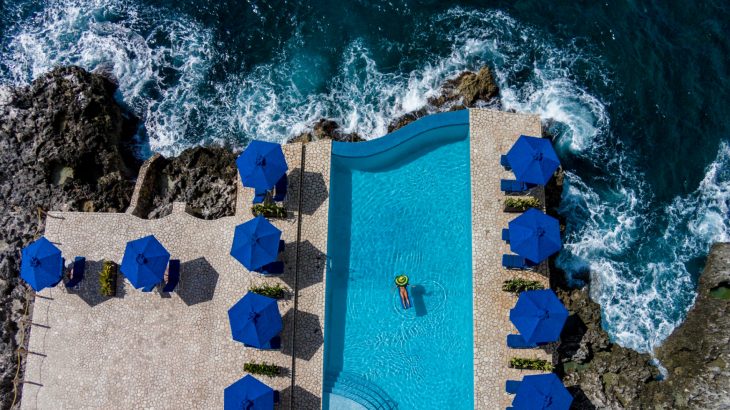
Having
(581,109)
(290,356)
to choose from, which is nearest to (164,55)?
(290,356)

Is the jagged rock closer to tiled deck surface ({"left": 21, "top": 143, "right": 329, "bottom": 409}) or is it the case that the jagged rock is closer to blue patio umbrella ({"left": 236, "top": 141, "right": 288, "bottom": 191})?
tiled deck surface ({"left": 21, "top": 143, "right": 329, "bottom": 409})

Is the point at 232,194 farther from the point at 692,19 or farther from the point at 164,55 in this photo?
the point at 692,19

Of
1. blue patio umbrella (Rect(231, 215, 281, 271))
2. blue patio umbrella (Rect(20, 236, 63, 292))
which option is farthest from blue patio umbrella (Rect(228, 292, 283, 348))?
blue patio umbrella (Rect(20, 236, 63, 292))

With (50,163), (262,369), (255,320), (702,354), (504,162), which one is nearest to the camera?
(255,320)

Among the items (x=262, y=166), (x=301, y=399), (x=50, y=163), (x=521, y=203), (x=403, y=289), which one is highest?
(x=50, y=163)

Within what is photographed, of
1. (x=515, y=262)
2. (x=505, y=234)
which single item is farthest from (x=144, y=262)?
(x=515, y=262)

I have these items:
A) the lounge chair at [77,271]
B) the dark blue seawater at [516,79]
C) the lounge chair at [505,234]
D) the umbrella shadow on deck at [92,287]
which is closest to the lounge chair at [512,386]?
the lounge chair at [505,234]

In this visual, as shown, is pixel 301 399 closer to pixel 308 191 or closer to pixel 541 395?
pixel 308 191
